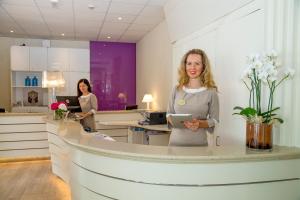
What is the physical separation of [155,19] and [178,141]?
4.15 meters

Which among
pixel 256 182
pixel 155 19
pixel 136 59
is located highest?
pixel 155 19

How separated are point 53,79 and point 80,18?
A: 2278 mm

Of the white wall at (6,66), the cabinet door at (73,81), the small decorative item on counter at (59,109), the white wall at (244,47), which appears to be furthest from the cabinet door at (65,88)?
the white wall at (244,47)

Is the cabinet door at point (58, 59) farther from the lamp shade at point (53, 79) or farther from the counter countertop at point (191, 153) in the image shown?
the counter countertop at point (191, 153)

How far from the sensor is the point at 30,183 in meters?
4.02

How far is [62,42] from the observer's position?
7.94 metres

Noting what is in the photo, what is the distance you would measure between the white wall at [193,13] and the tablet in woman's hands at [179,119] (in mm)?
1489

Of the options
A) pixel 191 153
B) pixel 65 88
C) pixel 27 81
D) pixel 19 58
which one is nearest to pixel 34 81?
pixel 27 81

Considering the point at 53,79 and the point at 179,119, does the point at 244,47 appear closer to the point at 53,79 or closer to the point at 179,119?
the point at 179,119

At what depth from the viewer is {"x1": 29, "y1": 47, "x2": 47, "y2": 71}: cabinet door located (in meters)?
7.27

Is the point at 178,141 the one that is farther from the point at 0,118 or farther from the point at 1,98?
the point at 1,98

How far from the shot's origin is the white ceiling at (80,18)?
4895 millimetres

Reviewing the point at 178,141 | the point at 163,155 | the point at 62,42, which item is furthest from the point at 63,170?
the point at 62,42

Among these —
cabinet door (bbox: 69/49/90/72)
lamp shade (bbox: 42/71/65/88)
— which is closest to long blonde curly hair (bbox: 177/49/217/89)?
lamp shade (bbox: 42/71/65/88)
